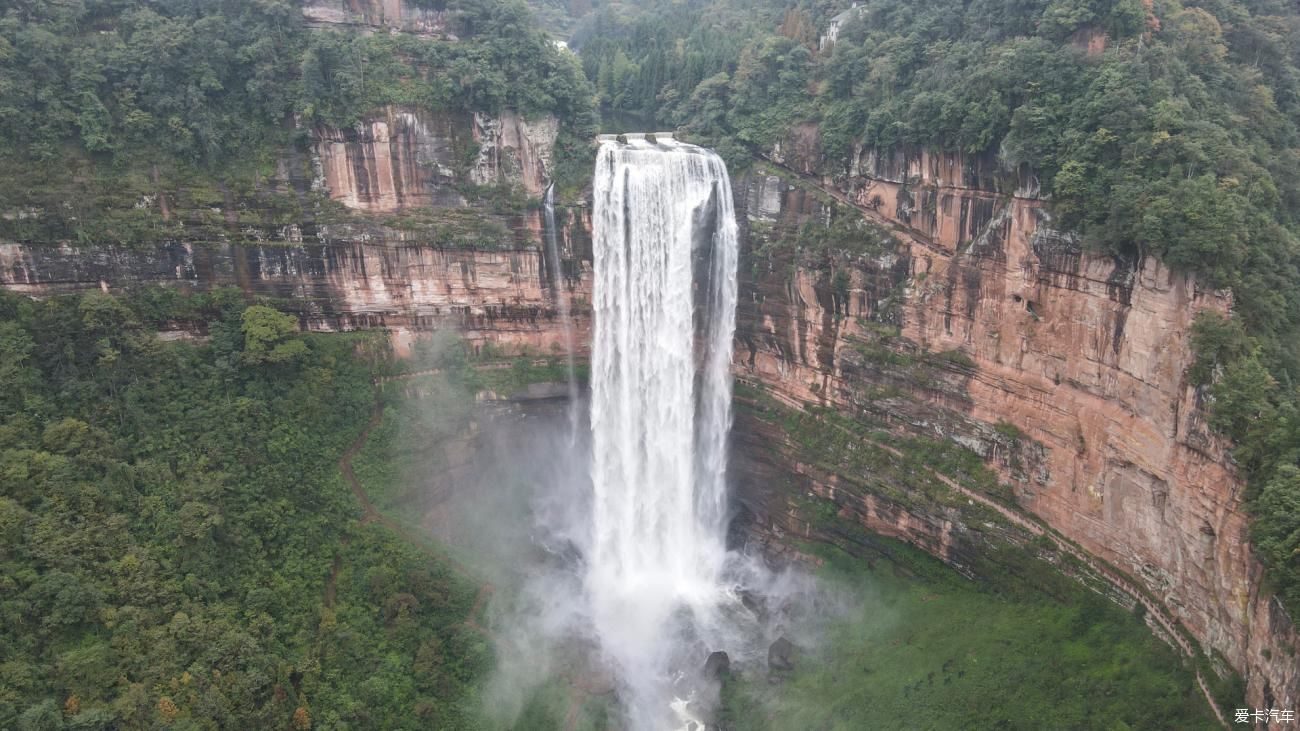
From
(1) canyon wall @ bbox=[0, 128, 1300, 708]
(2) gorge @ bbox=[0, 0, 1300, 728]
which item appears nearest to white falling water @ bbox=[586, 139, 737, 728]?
(2) gorge @ bbox=[0, 0, 1300, 728]

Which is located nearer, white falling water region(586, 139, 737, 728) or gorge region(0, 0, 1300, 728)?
gorge region(0, 0, 1300, 728)

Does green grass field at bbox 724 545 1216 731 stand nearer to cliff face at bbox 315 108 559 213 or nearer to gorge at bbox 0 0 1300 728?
gorge at bbox 0 0 1300 728

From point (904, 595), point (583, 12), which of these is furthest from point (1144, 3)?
point (583, 12)

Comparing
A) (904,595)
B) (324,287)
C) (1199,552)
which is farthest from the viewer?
(324,287)

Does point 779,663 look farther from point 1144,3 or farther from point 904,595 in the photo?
point 1144,3

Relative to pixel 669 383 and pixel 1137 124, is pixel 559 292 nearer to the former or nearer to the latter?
pixel 669 383

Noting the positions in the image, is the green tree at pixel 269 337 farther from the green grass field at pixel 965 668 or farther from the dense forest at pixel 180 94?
the green grass field at pixel 965 668
